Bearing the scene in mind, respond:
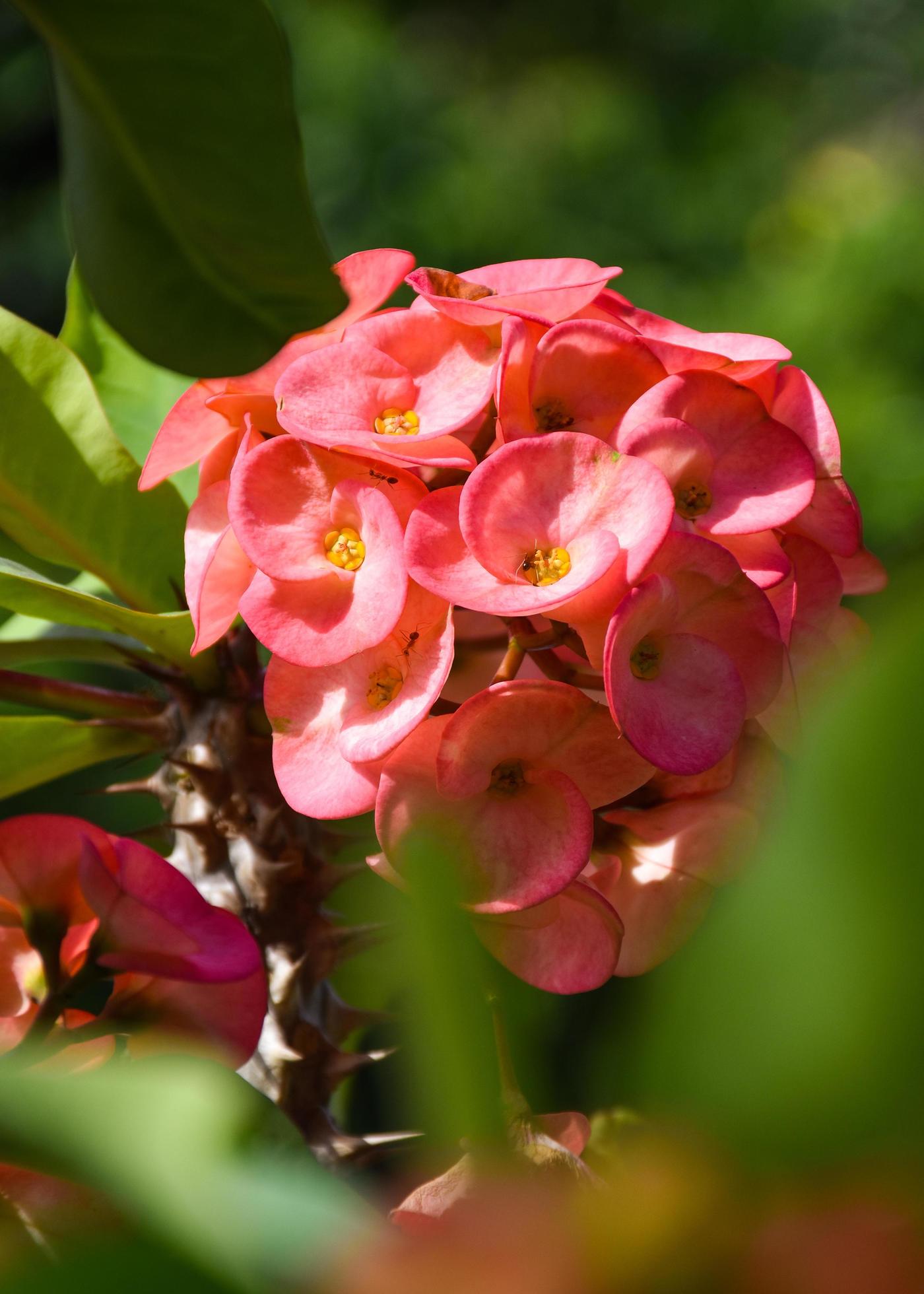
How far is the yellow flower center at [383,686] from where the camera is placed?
1.09ft

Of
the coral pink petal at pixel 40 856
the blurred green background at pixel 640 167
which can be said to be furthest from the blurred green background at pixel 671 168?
the coral pink petal at pixel 40 856

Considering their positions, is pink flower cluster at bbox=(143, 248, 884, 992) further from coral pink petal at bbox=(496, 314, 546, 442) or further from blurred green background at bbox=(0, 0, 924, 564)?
blurred green background at bbox=(0, 0, 924, 564)

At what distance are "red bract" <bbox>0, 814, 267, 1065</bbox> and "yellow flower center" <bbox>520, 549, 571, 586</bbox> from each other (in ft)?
0.43

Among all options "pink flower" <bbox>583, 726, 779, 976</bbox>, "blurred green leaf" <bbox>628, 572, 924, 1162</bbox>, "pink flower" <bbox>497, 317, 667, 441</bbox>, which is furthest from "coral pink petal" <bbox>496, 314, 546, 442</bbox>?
"blurred green leaf" <bbox>628, 572, 924, 1162</bbox>

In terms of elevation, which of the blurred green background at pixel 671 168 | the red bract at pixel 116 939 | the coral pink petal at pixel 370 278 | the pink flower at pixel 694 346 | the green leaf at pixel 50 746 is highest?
the pink flower at pixel 694 346

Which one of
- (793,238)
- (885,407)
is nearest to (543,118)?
(793,238)

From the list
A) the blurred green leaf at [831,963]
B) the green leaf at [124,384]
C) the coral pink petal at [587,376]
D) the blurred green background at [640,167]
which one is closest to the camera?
the blurred green leaf at [831,963]

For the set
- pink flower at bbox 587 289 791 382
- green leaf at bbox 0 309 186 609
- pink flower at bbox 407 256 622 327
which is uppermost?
pink flower at bbox 407 256 622 327

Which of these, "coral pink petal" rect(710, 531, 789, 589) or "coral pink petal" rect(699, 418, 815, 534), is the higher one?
"coral pink petal" rect(699, 418, 815, 534)

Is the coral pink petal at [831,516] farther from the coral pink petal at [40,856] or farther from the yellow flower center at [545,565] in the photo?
the coral pink petal at [40,856]

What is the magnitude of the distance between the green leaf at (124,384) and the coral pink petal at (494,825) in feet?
1.01

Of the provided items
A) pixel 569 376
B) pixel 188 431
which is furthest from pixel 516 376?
pixel 188 431

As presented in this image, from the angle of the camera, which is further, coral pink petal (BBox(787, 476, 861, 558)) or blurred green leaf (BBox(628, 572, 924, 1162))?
coral pink petal (BBox(787, 476, 861, 558))

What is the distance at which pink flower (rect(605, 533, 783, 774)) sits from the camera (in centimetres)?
29
